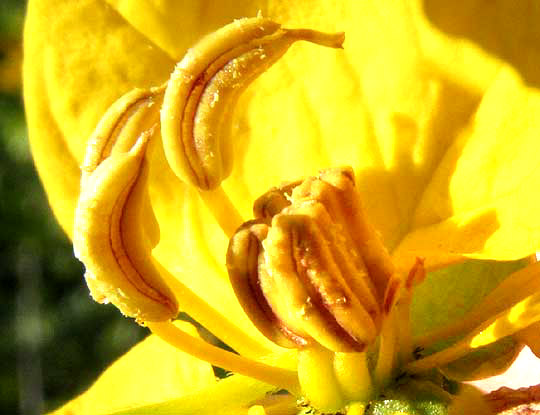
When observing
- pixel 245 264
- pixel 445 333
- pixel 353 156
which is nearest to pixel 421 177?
pixel 353 156

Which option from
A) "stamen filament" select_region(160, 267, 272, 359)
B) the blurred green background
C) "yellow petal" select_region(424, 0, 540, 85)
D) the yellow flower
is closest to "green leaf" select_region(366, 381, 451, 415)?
the yellow flower

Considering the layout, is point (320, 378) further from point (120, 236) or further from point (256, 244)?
point (120, 236)

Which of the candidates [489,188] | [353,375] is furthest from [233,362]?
[489,188]

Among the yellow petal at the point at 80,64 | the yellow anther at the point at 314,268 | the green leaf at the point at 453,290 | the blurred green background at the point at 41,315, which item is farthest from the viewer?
the blurred green background at the point at 41,315

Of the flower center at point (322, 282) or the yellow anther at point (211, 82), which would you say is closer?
the flower center at point (322, 282)

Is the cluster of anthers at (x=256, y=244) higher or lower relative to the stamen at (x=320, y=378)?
higher

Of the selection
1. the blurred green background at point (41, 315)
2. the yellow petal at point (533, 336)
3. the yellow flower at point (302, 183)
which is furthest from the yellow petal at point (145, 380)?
the blurred green background at point (41, 315)

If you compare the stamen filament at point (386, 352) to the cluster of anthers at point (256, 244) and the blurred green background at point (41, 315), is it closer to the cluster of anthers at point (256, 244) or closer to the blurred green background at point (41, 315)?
the cluster of anthers at point (256, 244)
